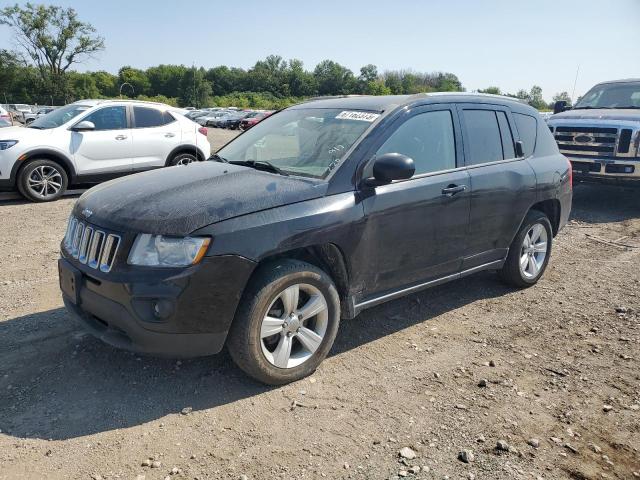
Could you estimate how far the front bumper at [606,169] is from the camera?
29.0 feet

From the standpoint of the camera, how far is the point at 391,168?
137 inches

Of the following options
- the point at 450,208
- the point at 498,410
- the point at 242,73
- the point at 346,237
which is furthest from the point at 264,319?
the point at 242,73

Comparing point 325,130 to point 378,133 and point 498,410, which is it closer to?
point 378,133

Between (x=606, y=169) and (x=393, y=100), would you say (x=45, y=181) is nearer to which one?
(x=393, y=100)

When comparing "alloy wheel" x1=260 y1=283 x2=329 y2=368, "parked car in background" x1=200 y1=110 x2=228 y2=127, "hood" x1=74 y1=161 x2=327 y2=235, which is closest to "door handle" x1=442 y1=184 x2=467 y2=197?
"hood" x1=74 y1=161 x2=327 y2=235

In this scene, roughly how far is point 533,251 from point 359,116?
2482 mm

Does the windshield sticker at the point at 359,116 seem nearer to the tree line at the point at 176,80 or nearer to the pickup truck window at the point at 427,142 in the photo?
the pickup truck window at the point at 427,142

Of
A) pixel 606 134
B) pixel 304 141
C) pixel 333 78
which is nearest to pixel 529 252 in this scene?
pixel 304 141

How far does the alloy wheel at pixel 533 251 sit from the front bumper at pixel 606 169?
15.1 feet

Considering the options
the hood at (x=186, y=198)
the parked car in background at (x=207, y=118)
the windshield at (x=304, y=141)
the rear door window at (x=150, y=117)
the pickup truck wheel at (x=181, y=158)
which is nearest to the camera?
the hood at (x=186, y=198)

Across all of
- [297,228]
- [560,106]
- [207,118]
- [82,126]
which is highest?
[560,106]

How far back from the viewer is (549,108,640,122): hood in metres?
9.11

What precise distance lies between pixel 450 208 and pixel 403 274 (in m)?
0.67

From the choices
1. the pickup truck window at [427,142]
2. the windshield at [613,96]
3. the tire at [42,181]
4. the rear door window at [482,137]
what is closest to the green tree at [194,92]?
the tire at [42,181]
